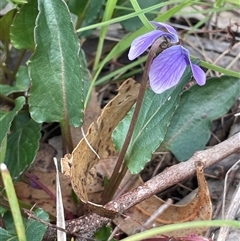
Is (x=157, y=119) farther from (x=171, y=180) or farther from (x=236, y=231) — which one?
(x=236, y=231)

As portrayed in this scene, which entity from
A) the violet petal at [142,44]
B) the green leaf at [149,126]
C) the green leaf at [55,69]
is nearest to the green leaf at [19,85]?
the green leaf at [55,69]

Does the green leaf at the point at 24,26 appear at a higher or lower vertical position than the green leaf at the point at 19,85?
higher

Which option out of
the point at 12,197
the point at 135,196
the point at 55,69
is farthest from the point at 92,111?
the point at 12,197

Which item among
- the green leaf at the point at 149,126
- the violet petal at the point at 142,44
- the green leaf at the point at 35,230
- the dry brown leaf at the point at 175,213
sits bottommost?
the dry brown leaf at the point at 175,213

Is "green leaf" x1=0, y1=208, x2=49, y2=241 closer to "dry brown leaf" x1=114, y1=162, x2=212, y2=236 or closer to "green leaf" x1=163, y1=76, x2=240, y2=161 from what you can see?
"dry brown leaf" x1=114, y1=162, x2=212, y2=236

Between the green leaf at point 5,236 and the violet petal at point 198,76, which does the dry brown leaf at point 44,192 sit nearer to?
the green leaf at point 5,236

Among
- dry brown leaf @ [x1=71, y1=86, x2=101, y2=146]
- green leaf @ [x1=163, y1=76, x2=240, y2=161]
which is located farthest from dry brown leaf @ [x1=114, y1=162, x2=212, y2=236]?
dry brown leaf @ [x1=71, y1=86, x2=101, y2=146]

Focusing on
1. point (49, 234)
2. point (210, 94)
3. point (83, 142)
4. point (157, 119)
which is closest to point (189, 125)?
point (210, 94)
